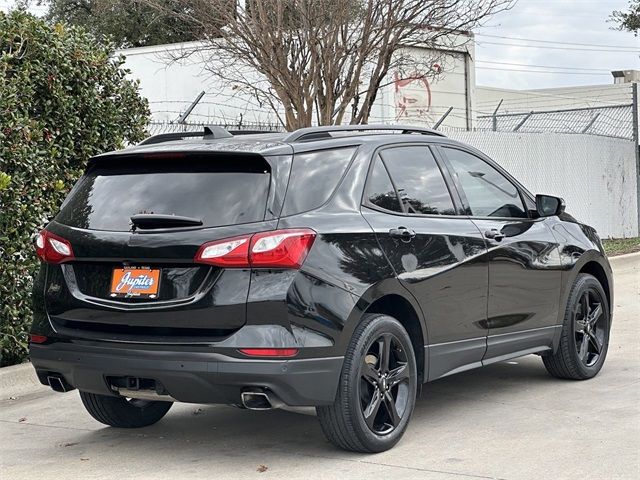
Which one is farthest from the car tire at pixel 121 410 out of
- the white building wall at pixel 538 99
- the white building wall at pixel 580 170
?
the white building wall at pixel 538 99

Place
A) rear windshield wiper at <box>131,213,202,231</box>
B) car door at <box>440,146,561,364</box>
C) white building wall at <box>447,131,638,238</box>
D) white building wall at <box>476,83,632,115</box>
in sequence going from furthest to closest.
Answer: white building wall at <box>476,83,632,115</box>
white building wall at <box>447,131,638,238</box>
car door at <box>440,146,561,364</box>
rear windshield wiper at <box>131,213,202,231</box>

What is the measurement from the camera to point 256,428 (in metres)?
6.65

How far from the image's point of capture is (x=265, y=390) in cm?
534

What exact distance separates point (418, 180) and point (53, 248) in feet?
7.25

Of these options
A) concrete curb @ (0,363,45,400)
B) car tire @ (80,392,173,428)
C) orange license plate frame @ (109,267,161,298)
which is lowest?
concrete curb @ (0,363,45,400)

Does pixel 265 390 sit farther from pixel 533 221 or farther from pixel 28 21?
pixel 28 21

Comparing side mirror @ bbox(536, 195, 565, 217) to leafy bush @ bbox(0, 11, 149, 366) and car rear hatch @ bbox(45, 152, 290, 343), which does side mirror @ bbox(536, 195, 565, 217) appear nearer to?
car rear hatch @ bbox(45, 152, 290, 343)

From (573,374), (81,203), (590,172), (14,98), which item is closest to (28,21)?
(14,98)

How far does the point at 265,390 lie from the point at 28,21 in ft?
15.6

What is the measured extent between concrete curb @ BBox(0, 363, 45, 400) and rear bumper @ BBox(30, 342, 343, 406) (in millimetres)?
2655

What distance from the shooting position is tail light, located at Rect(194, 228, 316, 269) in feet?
17.6

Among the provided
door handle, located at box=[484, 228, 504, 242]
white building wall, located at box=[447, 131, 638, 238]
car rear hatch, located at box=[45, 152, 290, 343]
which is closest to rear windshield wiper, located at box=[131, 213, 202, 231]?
car rear hatch, located at box=[45, 152, 290, 343]

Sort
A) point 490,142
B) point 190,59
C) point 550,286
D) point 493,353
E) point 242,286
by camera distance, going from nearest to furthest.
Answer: point 242,286
point 493,353
point 550,286
point 490,142
point 190,59

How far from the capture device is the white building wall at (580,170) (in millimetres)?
18328
